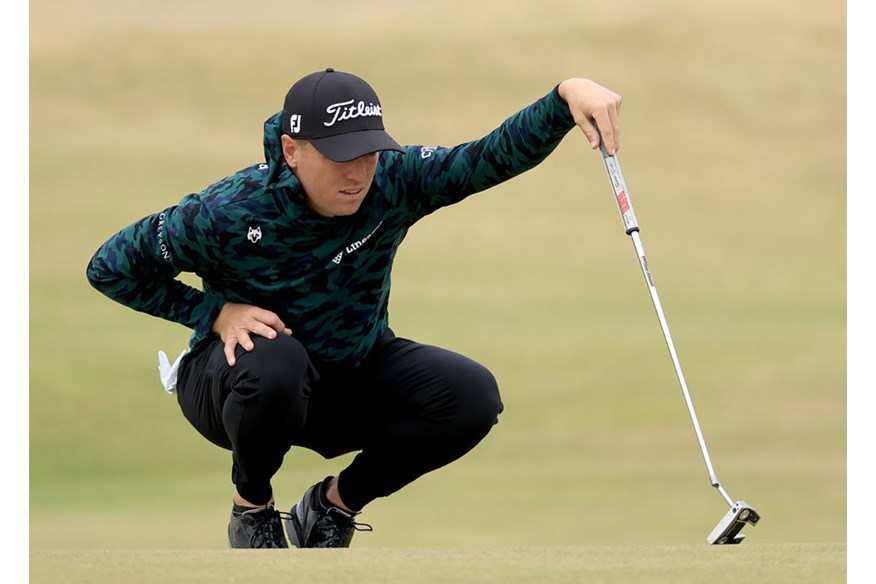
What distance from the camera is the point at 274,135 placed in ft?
9.07

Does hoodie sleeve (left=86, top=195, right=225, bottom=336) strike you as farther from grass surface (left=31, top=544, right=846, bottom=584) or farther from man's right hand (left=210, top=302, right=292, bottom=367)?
grass surface (left=31, top=544, right=846, bottom=584)

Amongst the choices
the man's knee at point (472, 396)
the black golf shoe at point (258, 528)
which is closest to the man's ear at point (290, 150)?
the man's knee at point (472, 396)

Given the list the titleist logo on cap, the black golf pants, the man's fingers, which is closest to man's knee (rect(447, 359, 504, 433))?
the black golf pants

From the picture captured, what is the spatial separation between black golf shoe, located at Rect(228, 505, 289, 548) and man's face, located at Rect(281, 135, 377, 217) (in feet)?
2.00

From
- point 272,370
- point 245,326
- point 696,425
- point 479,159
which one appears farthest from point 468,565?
point 479,159

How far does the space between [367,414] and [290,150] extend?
1.82 ft

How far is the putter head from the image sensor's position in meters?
2.48

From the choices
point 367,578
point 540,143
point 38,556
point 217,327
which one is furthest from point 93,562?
point 540,143

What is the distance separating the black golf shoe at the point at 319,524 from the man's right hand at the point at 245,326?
0.45 meters

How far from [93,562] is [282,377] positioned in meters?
0.53

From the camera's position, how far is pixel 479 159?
276cm

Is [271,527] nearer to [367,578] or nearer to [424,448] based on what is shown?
[424,448]

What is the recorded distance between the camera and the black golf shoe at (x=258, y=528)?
288 centimetres

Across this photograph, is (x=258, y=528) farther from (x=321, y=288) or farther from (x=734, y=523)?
(x=734, y=523)
